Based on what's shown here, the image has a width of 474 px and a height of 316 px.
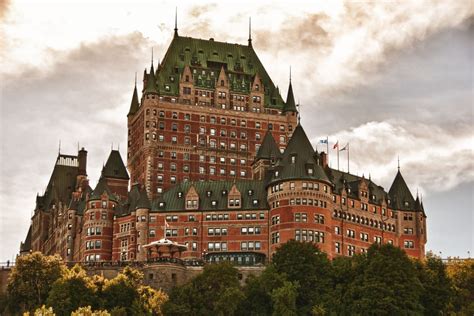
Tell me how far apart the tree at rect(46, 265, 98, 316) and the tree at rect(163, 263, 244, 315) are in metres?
11.6

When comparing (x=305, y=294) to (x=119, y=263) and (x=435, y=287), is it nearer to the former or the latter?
(x=435, y=287)

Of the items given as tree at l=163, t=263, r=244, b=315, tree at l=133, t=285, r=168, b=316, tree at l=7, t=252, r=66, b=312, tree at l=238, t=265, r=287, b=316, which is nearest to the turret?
tree at l=163, t=263, r=244, b=315

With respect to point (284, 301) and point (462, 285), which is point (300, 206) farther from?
point (284, 301)

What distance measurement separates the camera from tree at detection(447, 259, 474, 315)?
561 ft

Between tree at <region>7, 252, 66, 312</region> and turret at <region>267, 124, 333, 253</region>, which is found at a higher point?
turret at <region>267, 124, 333, 253</region>

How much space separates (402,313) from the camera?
6432 inches

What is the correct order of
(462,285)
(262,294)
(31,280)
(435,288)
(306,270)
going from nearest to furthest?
(262,294) < (306,270) < (435,288) < (462,285) < (31,280)

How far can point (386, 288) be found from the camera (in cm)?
16538

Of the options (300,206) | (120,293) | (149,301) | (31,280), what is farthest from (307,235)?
(31,280)

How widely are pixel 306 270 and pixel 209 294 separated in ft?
51.2

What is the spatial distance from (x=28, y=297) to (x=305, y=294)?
44253mm

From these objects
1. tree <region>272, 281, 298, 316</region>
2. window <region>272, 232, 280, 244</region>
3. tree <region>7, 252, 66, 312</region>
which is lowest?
tree <region>272, 281, 298, 316</region>

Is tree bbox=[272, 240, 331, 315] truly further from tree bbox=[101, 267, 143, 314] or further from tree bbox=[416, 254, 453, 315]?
tree bbox=[101, 267, 143, 314]

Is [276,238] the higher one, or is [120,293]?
[276,238]
